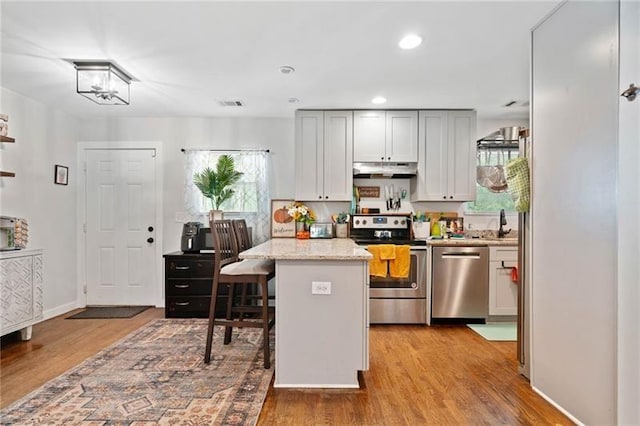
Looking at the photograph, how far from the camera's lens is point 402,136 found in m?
4.29

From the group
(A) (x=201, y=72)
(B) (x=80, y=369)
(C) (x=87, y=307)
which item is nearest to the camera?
(B) (x=80, y=369)

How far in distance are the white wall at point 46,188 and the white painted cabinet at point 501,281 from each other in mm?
4881

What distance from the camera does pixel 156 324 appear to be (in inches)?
152

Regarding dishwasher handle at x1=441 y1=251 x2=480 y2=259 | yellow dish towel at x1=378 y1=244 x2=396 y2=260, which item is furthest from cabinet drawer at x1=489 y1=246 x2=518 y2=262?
yellow dish towel at x1=378 y1=244 x2=396 y2=260

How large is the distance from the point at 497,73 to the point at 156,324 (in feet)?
13.4

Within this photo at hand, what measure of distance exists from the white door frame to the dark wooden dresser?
2.00 feet

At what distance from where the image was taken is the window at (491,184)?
176 inches

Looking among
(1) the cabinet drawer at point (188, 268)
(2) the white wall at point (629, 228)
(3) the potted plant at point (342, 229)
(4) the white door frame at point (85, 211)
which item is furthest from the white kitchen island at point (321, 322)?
(4) the white door frame at point (85, 211)

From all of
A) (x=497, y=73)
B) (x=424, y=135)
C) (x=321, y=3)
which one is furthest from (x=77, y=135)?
(x=497, y=73)

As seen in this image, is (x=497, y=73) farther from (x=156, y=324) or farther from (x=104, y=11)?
(x=156, y=324)

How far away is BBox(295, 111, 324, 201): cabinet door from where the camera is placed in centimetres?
429

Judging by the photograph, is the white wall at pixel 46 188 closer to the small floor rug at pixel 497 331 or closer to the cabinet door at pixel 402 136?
the cabinet door at pixel 402 136

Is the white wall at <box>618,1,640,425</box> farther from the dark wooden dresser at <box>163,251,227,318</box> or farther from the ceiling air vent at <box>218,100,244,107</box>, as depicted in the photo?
the dark wooden dresser at <box>163,251,227,318</box>

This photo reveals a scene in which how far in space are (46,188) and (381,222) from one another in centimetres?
384
